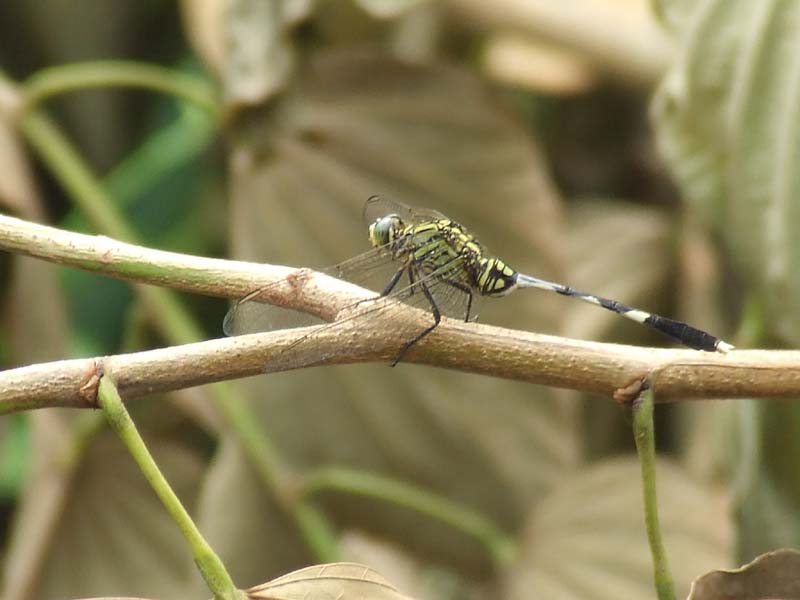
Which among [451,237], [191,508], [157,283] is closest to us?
[157,283]

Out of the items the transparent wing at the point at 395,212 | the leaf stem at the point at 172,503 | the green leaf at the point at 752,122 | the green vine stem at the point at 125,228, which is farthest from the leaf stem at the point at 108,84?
the leaf stem at the point at 172,503

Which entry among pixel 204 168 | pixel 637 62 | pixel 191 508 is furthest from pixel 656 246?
pixel 204 168

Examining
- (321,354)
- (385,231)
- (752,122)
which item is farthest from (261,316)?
(752,122)

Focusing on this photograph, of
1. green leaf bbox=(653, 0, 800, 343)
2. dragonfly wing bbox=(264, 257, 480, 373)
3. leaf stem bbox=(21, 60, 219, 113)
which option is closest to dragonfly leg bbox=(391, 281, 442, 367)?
dragonfly wing bbox=(264, 257, 480, 373)

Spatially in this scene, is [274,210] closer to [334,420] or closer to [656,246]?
[334,420]

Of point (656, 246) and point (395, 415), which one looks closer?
point (395, 415)

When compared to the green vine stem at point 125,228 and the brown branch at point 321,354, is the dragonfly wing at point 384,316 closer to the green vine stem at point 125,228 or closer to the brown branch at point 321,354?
the brown branch at point 321,354
